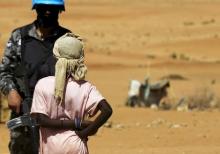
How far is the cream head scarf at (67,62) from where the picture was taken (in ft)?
18.2

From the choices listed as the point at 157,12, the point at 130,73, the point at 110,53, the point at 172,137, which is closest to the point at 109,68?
the point at 130,73

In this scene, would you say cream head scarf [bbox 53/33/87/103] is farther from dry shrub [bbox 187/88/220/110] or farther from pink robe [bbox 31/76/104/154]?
dry shrub [bbox 187/88/220/110]

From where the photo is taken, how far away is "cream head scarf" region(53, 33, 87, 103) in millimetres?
5543

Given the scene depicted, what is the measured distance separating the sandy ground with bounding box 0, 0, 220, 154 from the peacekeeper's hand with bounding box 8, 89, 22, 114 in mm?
4785

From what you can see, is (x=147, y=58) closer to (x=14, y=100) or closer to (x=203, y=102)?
(x=203, y=102)

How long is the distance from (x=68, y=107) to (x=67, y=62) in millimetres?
286

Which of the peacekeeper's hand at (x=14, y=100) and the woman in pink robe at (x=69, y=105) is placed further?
the peacekeeper's hand at (x=14, y=100)

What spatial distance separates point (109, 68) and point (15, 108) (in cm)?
2665

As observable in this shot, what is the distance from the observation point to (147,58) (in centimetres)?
3747

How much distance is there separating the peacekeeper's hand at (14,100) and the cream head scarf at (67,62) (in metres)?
0.85

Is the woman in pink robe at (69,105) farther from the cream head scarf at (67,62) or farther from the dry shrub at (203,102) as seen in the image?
the dry shrub at (203,102)

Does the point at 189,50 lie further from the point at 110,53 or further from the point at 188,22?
the point at 188,22

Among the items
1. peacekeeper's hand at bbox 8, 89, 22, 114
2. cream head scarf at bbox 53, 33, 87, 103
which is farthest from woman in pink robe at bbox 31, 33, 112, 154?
peacekeeper's hand at bbox 8, 89, 22, 114

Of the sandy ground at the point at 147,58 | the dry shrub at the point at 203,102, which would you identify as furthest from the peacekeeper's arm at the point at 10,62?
the dry shrub at the point at 203,102
